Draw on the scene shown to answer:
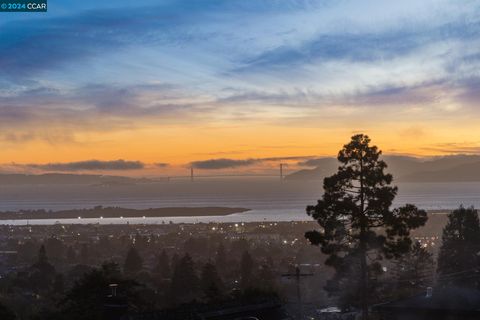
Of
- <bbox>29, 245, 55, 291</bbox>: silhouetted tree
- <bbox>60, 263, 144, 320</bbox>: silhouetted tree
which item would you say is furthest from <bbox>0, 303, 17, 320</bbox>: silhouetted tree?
<bbox>29, 245, 55, 291</bbox>: silhouetted tree

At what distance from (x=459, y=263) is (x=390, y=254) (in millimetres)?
15459

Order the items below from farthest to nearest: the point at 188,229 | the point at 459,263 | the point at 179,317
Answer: the point at 188,229 < the point at 459,263 < the point at 179,317

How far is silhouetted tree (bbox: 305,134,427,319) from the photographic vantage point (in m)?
22.4

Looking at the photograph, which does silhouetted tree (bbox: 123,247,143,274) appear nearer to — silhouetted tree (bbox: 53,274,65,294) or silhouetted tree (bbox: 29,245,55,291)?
silhouetted tree (bbox: 29,245,55,291)

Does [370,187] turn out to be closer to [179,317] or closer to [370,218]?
[370,218]

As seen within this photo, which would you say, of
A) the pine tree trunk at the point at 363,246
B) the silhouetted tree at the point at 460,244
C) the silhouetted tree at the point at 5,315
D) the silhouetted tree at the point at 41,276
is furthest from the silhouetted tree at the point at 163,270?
the pine tree trunk at the point at 363,246

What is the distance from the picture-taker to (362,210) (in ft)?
74.1

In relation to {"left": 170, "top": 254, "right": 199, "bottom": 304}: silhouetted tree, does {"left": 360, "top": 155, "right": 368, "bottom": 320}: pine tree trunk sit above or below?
above

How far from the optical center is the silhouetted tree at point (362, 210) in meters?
22.4

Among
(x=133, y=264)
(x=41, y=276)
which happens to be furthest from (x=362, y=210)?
(x=133, y=264)

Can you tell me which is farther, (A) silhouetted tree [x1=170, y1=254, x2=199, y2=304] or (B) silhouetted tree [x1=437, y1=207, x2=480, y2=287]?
(A) silhouetted tree [x1=170, y1=254, x2=199, y2=304]

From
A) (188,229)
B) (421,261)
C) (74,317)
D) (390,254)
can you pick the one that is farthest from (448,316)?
(188,229)

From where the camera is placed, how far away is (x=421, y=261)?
4162cm

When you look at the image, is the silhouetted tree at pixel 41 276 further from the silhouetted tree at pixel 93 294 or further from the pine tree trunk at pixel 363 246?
the pine tree trunk at pixel 363 246
